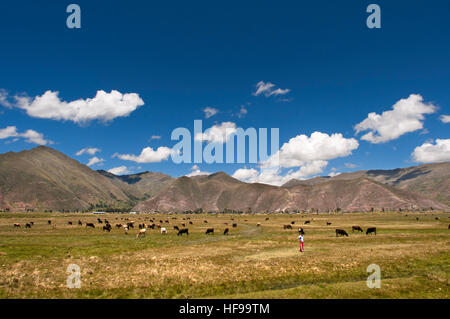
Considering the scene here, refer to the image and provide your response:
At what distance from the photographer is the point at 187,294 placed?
17922 mm

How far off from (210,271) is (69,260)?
15.7 meters

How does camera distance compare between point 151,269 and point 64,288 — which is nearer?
point 64,288

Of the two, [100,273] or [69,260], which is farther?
[69,260]

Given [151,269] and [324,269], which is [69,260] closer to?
[151,269]
